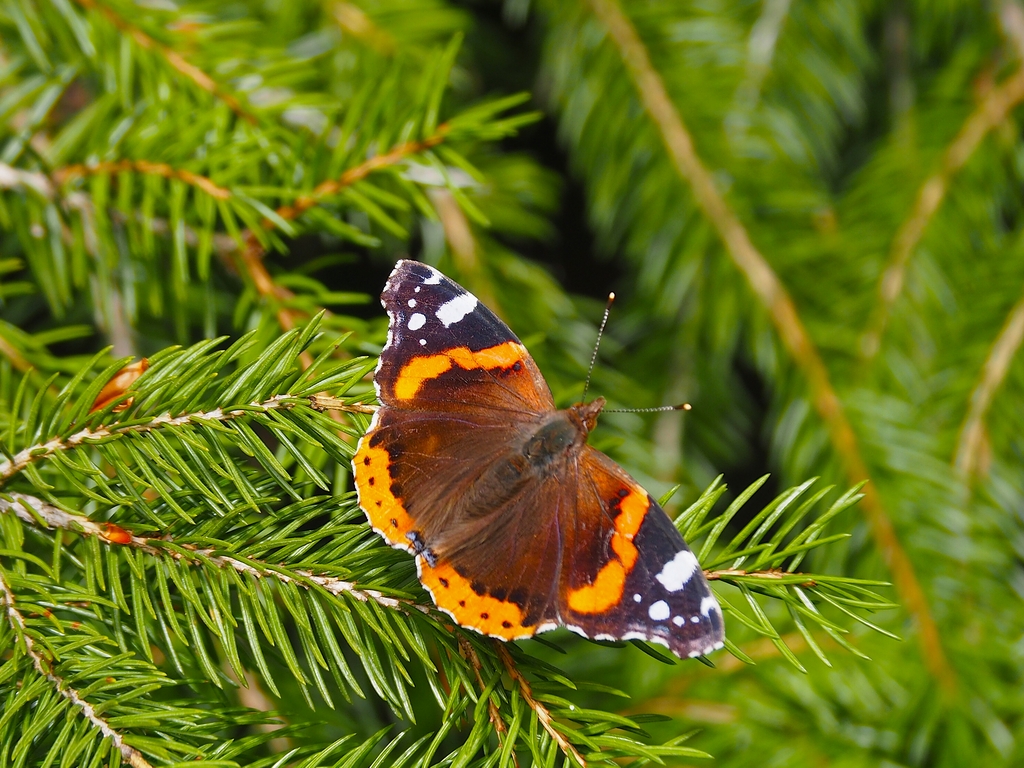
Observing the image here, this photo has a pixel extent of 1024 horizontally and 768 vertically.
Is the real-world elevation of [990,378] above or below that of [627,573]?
below

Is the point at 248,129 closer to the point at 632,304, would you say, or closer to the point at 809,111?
the point at 632,304

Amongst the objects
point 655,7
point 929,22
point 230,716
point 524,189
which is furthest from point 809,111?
point 230,716

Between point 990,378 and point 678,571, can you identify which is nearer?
point 678,571

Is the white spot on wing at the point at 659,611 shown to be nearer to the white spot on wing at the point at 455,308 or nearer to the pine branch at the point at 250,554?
the pine branch at the point at 250,554

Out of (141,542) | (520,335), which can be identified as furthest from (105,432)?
(520,335)

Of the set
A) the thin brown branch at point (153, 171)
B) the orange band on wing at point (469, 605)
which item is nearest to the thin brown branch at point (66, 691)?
the orange band on wing at point (469, 605)

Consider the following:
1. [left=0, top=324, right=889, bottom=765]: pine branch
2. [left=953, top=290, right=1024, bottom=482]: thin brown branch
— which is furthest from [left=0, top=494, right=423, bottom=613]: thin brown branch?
[left=953, top=290, right=1024, bottom=482]: thin brown branch

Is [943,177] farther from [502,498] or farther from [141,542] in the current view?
[141,542]
